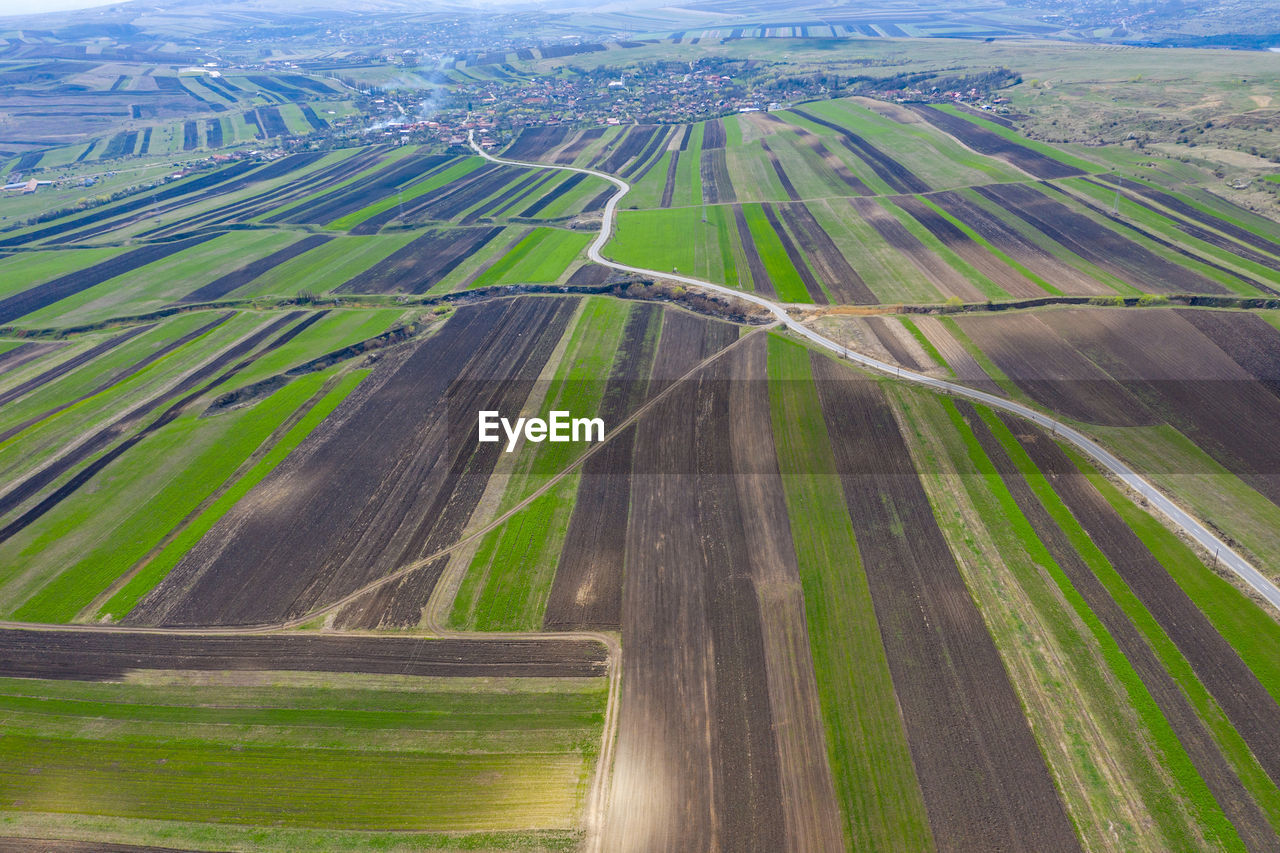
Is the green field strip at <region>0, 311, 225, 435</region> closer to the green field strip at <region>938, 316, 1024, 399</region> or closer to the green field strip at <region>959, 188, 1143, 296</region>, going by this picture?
the green field strip at <region>938, 316, 1024, 399</region>

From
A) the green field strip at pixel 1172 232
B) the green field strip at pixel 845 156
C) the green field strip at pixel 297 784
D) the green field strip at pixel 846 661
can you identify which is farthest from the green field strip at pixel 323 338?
the green field strip at pixel 1172 232

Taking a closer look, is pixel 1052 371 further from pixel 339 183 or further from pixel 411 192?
pixel 339 183

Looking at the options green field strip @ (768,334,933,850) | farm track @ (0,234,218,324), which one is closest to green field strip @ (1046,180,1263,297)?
green field strip @ (768,334,933,850)

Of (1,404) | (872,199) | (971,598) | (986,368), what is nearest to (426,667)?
(971,598)

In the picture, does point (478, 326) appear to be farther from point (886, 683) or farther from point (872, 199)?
point (872, 199)

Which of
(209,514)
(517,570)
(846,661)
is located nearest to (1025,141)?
(846,661)
